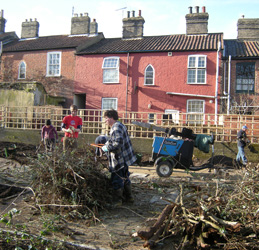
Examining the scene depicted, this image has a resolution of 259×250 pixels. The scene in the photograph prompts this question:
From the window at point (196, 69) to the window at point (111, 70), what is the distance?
17.2ft

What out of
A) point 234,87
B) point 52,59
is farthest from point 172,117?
point 52,59

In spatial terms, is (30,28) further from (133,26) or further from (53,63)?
(133,26)

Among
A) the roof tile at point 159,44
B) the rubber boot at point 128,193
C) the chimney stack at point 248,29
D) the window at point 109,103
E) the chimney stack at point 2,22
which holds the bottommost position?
the rubber boot at point 128,193

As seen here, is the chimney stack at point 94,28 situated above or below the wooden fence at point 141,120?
above

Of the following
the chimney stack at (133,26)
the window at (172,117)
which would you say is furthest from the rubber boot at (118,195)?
the chimney stack at (133,26)

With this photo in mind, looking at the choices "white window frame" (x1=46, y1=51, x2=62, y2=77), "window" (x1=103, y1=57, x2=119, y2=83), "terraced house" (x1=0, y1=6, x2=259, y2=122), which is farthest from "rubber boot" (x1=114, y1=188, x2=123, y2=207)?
"white window frame" (x1=46, y1=51, x2=62, y2=77)

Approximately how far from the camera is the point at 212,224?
339 cm

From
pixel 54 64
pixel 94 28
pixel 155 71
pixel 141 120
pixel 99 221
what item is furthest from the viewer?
pixel 94 28

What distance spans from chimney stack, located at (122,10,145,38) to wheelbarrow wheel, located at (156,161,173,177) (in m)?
Result: 16.5

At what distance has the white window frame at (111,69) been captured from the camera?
2086cm

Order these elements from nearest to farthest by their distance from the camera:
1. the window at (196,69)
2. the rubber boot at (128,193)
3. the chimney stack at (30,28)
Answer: the rubber boot at (128,193) < the window at (196,69) < the chimney stack at (30,28)

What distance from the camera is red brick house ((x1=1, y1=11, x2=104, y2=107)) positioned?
21797 mm

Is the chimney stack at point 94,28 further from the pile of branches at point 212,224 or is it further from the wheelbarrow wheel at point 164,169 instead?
the pile of branches at point 212,224

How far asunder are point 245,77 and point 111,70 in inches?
374
